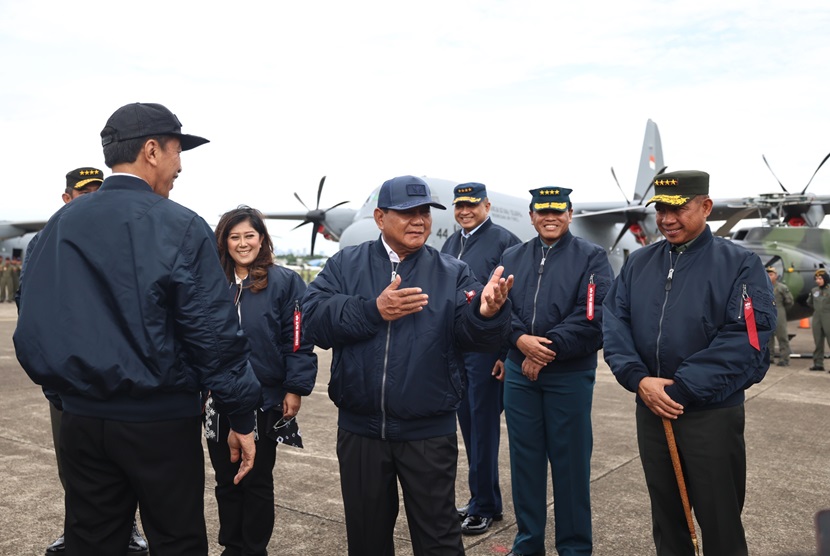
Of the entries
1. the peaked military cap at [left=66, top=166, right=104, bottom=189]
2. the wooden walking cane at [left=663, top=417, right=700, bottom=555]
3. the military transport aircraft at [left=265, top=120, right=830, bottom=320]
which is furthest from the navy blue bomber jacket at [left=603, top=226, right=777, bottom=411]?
the military transport aircraft at [left=265, top=120, right=830, bottom=320]

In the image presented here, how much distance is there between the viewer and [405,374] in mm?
2654

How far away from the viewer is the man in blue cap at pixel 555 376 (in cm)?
350

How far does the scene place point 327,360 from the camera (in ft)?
36.3

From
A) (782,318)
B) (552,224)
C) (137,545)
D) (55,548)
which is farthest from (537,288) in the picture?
(782,318)

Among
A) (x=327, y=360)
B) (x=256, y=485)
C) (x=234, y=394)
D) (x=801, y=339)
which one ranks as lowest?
(x=801, y=339)

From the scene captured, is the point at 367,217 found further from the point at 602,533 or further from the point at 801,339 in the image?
the point at 801,339

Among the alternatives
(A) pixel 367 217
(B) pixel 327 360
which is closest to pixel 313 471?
(B) pixel 327 360

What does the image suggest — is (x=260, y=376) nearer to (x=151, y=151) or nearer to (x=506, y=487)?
(x=151, y=151)

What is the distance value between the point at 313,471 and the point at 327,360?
607 centimetres

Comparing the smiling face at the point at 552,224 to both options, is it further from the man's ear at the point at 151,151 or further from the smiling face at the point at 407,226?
the man's ear at the point at 151,151

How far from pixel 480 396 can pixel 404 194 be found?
1890 mm

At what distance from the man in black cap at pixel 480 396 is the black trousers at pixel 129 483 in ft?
6.14

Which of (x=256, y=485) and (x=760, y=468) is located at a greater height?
(x=256, y=485)

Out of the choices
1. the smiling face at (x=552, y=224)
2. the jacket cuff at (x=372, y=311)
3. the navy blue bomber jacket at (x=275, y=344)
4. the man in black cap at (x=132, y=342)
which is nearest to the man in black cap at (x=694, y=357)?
the smiling face at (x=552, y=224)
